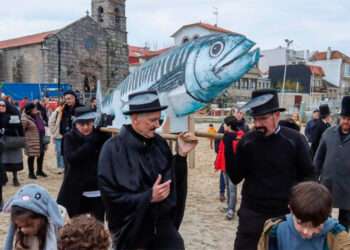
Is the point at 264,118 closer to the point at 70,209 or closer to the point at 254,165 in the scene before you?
the point at 254,165

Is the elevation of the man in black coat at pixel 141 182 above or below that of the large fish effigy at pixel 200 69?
below

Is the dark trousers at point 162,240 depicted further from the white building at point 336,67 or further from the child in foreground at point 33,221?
the white building at point 336,67

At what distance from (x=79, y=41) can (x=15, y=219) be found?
131ft

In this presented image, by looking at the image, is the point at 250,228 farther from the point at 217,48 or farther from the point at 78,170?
the point at 217,48

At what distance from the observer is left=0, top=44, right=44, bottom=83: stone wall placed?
37594mm

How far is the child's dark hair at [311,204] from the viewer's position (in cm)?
189

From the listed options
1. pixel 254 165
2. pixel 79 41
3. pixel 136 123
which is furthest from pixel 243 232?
pixel 79 41

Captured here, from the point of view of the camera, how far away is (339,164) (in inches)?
164

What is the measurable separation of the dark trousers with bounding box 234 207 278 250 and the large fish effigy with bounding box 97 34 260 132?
2.07 m

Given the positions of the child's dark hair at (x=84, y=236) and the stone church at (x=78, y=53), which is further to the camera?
the stone church at (x=78, y=53)

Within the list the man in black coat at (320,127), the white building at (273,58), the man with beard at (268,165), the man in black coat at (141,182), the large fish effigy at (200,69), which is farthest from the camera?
the white building at (273,58)

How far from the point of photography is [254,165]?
9.70 feet

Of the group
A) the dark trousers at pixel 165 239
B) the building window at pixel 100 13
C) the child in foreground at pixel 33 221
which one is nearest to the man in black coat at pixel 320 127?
the dark trousers at pixel 165 239

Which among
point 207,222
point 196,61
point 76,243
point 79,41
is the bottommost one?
point 207,222
